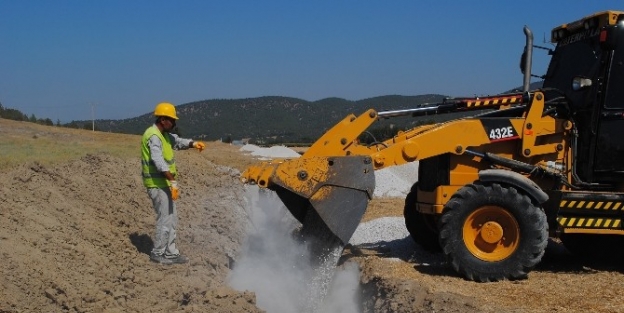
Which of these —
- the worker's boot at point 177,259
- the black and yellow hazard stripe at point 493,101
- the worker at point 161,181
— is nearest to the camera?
the worker at point 161,181

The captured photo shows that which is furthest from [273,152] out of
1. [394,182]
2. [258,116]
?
[258,116]

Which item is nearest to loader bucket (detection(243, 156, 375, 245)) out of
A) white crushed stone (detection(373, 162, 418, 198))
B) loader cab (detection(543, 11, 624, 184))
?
loader cab (detection(543, 11, 624, 184))

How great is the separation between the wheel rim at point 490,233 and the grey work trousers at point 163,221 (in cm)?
319

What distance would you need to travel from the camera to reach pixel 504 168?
777cm

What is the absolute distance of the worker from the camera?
7.15 meters

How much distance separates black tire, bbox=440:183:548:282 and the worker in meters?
2.94

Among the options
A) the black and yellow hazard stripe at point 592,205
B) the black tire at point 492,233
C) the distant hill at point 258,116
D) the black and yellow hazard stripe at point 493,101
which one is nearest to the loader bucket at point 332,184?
the black tire at point 492,233

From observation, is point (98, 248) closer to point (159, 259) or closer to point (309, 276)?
point (159, 259)

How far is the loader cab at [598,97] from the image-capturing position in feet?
24.4

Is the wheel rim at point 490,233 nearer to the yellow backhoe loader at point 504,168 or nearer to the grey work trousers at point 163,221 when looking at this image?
the yellow backhoe loader at point 504,168

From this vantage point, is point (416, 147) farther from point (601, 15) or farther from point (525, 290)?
point (601, 15)

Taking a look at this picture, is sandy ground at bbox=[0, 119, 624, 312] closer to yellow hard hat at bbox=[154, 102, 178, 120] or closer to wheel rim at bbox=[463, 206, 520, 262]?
wheel rim at bbox=[463, 206, 520, 262]

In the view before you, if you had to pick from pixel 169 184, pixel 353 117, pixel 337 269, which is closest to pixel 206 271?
pixel 169 184

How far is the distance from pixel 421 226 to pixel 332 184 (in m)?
2.13
